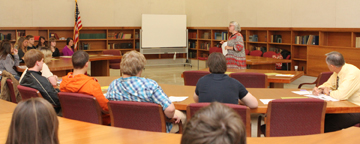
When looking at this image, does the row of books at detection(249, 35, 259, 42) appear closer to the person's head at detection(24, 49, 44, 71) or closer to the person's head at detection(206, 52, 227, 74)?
the person's head at detection(206, 52, 227, 74)

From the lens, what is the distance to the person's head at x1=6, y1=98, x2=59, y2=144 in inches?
51.8

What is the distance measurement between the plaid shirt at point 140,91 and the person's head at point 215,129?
6.70ft

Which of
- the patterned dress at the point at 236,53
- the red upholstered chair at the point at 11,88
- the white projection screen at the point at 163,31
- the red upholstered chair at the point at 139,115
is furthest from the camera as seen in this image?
the white projection screen at the point at 163,31

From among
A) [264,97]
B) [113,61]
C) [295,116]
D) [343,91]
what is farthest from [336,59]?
[113,61]

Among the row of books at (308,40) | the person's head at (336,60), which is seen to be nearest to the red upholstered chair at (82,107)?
the person's head at (336,60)

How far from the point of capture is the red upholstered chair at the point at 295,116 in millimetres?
2902

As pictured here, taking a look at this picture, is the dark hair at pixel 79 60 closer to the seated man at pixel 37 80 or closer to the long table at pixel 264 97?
the seated man at pixel 37 80

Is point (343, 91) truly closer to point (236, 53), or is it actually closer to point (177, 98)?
point (177, 98)

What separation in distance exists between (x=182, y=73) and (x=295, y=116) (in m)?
2.89

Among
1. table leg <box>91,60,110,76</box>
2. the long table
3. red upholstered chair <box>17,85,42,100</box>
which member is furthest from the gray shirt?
red upholstered chair <box>17,85,42,100</box>

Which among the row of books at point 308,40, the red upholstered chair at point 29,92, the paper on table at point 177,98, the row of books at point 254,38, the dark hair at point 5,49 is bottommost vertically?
the paper on table at point 177,98

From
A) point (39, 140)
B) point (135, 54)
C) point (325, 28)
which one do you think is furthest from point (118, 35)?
point (39, 140)

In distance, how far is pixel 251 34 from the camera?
436 inches

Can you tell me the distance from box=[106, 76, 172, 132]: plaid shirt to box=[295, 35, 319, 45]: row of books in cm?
670
